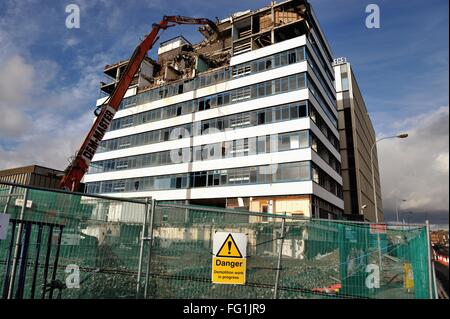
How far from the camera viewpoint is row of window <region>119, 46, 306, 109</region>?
34.1 metres

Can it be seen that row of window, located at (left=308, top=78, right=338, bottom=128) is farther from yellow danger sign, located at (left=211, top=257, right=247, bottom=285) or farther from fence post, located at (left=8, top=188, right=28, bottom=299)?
fence post, located at (left=8, top=188, right=28, bottom=299)

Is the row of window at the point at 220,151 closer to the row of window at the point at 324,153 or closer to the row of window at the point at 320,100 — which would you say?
the row of window at the point at 324,153

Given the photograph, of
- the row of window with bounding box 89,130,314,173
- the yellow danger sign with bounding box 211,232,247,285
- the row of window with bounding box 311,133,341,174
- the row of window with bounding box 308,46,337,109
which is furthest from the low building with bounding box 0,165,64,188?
the yellow danger sign with bounding box 211,232,247,285

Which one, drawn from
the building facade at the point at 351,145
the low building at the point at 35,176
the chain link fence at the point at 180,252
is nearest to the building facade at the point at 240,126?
the low building at the point at 35,176

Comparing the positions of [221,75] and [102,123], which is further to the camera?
[221,75]

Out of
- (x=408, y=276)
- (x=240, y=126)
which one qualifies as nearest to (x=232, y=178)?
(x=240, y=126)

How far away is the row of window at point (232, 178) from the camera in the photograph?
30.9 metres

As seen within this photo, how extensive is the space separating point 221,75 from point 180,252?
113 feet

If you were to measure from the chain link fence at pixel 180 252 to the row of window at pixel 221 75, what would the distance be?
28571 mm

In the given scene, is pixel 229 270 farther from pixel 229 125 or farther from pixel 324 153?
pixel 324 153

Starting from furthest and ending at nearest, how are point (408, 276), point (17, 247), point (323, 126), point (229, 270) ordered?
1. point (323, 126)
2. point (408, 276)
3. point (229, 270)
4. point (17, 247)

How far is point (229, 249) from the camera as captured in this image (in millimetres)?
6746

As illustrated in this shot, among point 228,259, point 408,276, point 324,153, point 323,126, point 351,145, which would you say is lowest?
point 408,276
